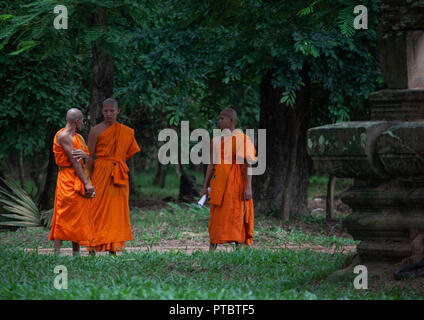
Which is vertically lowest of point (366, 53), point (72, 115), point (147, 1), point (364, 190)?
point (364, 190)

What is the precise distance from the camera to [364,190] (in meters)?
5.50

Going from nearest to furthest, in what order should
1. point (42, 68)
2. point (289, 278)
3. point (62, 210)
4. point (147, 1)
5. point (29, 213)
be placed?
point (289, 278) < point (62, 210) < point (147, 1) < point (29, 213) < point (42, 68)

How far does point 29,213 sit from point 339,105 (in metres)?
6.37

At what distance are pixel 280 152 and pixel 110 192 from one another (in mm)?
5428

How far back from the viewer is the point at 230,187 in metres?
8.64

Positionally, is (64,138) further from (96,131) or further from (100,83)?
(100,83)

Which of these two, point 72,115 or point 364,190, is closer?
point 364,190

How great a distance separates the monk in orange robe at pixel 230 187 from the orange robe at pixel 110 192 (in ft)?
3.94

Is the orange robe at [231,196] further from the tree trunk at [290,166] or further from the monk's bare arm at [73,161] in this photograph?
the tree trunk at [290,166]

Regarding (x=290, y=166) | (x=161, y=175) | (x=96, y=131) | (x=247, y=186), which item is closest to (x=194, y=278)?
(x=247, y=186)

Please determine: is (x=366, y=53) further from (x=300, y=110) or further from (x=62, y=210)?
(x=62, y=210)

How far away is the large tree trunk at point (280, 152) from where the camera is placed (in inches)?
506
